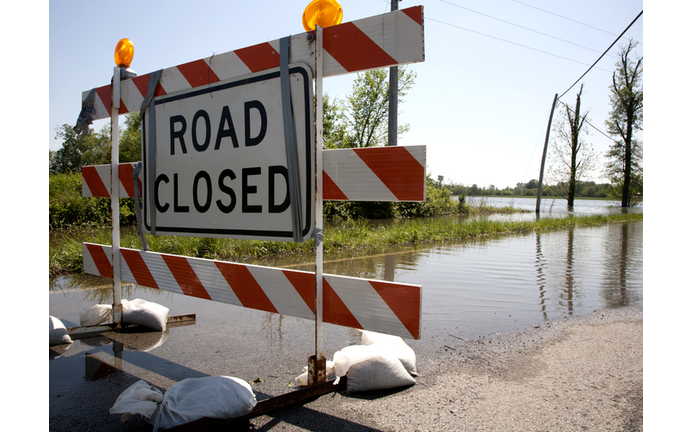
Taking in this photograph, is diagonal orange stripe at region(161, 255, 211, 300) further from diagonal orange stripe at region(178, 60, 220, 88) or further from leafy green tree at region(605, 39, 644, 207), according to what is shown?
leafy green tree at region(605, 39, 644, 207)

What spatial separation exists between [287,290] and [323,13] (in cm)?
174

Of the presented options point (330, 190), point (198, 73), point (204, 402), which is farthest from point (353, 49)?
point (204, 402)

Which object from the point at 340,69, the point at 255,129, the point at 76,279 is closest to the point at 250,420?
the point at 255,129

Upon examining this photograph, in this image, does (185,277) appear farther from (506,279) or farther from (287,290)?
(506,279)

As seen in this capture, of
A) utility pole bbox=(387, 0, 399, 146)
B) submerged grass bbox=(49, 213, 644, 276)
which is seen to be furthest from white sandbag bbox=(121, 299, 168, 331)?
utility pole bbox=(387, 0, 399, 146)

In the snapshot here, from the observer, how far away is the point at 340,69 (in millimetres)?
2459

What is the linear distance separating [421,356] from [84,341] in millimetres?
2918

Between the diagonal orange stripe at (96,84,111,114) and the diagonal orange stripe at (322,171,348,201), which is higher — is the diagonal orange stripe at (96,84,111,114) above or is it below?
above

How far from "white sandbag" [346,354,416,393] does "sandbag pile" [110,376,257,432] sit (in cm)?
67

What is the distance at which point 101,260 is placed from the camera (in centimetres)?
383

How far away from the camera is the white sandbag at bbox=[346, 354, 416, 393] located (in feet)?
8.50

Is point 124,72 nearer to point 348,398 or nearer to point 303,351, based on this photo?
point 303,351

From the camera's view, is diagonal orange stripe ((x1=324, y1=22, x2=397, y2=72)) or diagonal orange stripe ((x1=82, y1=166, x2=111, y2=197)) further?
diagonal orange stripe ((x1=82, y1=166, x2=111, y2=197))

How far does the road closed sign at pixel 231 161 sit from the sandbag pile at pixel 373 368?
0.91 metres
